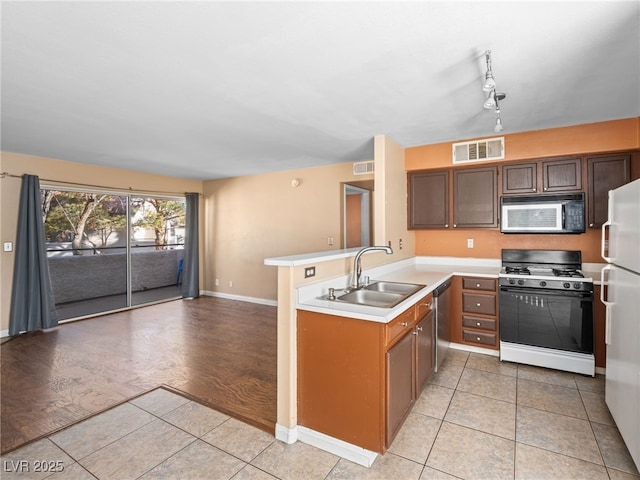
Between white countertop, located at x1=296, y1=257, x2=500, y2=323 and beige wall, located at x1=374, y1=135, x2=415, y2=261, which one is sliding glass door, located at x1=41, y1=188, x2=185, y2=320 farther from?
white countertop, located at x1=296, y1=257, x2=500, y2=323

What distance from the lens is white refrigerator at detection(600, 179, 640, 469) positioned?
1787 millimetres

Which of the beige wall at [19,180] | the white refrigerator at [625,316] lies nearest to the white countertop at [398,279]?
the white refrigerator at [625,316]

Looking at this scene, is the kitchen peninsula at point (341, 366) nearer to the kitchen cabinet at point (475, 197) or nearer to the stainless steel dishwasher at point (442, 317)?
the stainless steel dishwasher at point (442, 317)

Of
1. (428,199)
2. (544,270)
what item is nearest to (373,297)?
(428,199)

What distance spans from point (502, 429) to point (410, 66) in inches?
99.2

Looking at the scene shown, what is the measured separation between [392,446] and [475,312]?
6.60 feet

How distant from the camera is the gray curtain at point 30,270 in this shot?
4.30 m

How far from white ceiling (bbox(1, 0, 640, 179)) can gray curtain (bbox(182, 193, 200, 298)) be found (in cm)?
291

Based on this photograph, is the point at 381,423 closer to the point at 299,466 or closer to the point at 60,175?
the point at 299,466

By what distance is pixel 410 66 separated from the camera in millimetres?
2082

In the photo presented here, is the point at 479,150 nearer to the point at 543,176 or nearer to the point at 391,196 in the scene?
the point at 543,176

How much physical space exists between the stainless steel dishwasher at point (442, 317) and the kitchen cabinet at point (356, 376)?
2.47 ft

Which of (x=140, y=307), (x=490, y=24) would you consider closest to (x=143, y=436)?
(x=490, y=24)

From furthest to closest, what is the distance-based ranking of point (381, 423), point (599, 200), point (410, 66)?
1. point (599, 200)
2. point (410, 66)
3. point (381, 423)
